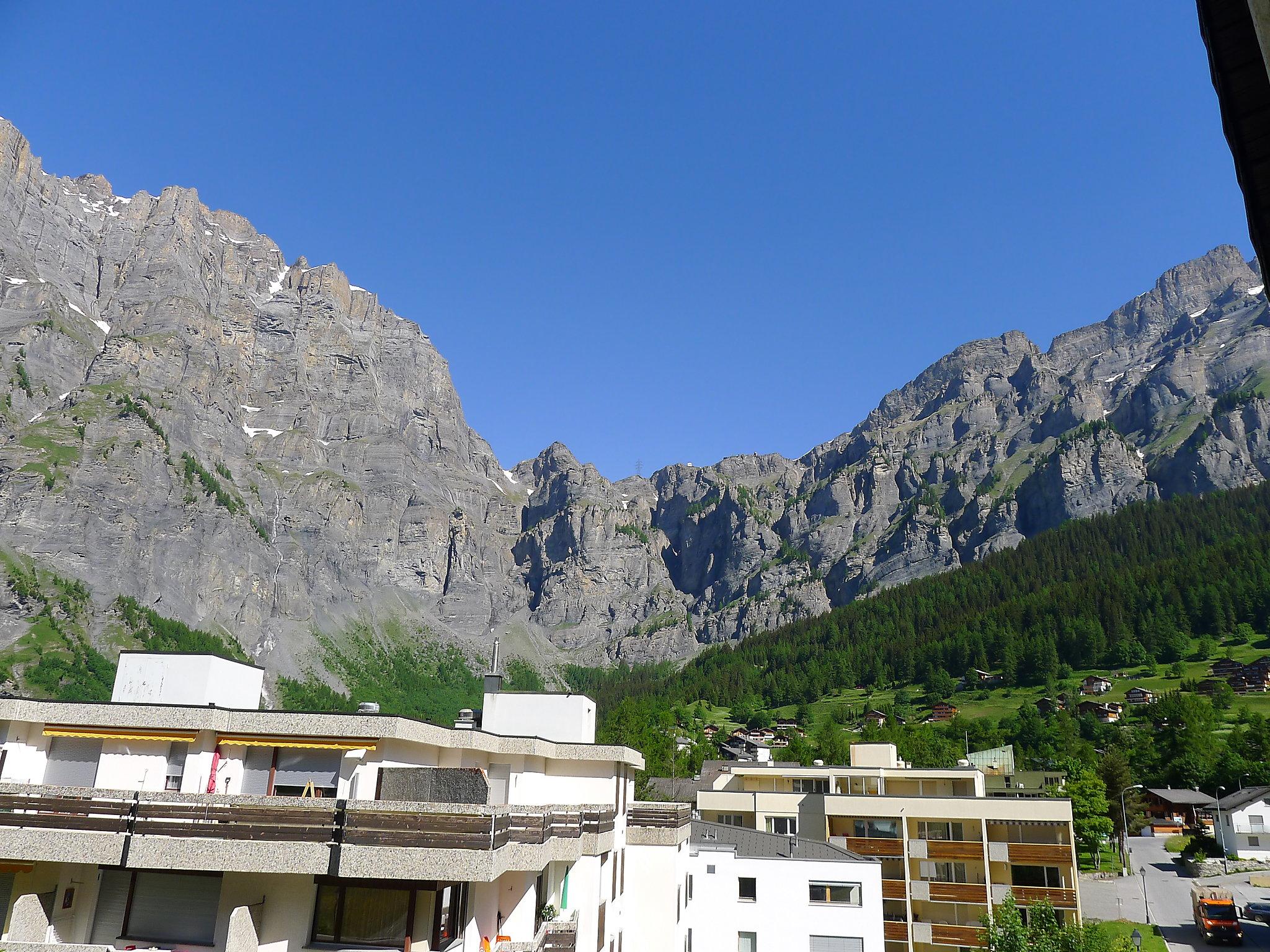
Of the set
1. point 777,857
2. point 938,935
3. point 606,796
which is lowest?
point 938,935

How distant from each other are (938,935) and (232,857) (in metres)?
47.4

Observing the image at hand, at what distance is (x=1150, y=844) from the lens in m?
97.1

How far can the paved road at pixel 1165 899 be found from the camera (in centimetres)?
5400

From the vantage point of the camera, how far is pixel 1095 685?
6718 inches

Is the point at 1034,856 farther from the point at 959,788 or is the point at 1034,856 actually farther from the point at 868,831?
the point at 959,788

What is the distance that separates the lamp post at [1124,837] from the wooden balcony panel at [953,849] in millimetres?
39321

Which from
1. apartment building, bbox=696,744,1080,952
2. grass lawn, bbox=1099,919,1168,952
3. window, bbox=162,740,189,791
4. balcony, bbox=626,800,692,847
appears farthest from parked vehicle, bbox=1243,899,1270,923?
window, bbox=162,740,189,791

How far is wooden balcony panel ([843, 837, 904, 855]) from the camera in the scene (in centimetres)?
5241

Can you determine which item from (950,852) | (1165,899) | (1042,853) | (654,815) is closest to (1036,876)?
(1042,853)

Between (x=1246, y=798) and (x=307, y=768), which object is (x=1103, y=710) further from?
(x=307, y=768)

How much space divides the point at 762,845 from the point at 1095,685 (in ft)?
501

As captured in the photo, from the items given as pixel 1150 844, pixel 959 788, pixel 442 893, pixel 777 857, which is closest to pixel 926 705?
pixel 1150 844

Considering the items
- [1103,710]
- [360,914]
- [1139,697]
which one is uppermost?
[1139,697]

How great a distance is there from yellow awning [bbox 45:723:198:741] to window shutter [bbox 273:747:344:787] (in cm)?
207
